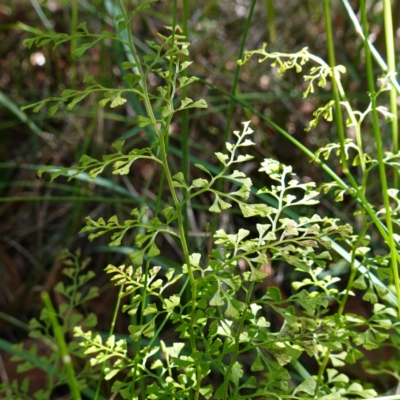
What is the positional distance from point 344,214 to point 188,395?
Result: 0.98 meters

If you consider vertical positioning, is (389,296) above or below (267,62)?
below

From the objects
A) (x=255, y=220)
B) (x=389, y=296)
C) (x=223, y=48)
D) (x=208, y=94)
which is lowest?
(x=255, y=220)

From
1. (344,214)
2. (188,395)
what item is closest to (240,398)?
(188,395)

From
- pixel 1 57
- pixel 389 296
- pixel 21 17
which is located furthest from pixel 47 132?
pixel 389 296

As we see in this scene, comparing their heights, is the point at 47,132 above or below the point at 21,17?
below

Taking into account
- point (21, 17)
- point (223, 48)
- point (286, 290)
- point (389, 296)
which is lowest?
point (286, 290)

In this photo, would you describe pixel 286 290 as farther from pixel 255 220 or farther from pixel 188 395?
pixel 188 395

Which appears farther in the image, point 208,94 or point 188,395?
point 208,94

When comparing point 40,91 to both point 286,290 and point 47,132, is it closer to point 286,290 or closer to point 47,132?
point 47,132

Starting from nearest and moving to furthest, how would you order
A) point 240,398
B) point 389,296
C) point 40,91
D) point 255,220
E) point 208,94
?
point 240,398
point 389,296
point 255,220
point 208,94
point 40,91

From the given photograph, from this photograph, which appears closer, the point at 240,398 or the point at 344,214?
the point at 240,398

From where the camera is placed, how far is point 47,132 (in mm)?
2141

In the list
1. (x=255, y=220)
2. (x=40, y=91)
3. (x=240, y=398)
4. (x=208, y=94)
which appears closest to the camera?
(x=240, y=398)

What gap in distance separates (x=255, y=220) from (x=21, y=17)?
1.24 meters
